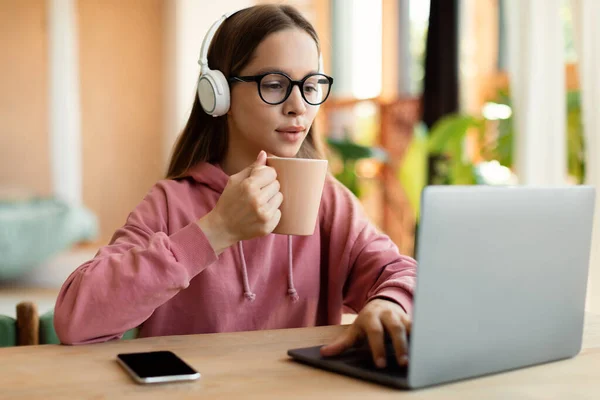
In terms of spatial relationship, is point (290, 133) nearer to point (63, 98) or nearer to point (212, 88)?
point (212, 88)

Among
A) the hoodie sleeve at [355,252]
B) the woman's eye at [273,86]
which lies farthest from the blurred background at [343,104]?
the woman's eye at [273,86]

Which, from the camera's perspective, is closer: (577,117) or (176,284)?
(176,284)

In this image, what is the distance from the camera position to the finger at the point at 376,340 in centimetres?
75

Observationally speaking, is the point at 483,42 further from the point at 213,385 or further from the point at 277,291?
the point at 213,385

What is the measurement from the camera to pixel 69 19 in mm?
5902

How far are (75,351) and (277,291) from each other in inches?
16.0

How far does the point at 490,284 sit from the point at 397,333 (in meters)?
0.14

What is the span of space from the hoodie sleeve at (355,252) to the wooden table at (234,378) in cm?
28

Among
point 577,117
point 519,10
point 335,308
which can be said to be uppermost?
point 519,10

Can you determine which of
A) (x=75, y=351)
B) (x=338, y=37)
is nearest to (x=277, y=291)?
(x=75, y=351)

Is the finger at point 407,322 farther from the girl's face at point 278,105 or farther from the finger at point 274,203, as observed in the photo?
the girl's face at point 278,105

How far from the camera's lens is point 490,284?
2.30 ft

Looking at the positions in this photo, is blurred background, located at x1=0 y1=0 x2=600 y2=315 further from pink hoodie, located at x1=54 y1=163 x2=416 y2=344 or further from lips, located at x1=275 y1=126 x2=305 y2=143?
lips, located at x1=275 y1=126 x2=305 y2=143

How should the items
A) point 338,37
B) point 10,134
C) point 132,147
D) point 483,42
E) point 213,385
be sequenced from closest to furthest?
point 213,385, point 483,42, point 338,37, point 10,134, point 132,147
